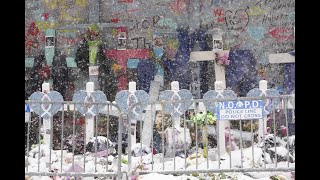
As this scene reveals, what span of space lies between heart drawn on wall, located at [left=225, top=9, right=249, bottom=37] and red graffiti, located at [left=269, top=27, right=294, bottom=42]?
37cm

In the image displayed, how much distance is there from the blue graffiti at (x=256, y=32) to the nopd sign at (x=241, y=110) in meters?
2.35

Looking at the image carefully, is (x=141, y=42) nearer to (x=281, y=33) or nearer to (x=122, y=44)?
(x=122, y=44)

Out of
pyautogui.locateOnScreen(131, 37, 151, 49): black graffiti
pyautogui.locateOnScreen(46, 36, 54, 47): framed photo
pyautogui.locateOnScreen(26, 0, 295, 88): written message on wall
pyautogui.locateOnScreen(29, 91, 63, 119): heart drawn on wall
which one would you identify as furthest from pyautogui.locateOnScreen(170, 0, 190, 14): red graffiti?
pyautogui.locateOnScreen(29, 91, 63, 119): heart drawn on wall

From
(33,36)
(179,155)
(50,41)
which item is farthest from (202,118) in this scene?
(33,36)

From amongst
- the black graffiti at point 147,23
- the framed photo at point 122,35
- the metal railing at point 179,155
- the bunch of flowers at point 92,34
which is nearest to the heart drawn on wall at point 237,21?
the black graffiti at point 147,23

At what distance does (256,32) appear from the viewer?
6.20 m

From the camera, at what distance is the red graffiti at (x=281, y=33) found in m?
6.10

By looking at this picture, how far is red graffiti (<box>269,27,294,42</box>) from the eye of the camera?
6.10 m

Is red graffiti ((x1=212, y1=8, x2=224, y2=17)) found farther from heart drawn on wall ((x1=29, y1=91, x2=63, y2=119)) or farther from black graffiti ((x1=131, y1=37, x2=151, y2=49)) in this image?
heart drawn on wall ((x1=29, y1=91, x2=63, y2=119))

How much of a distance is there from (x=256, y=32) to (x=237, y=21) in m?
0.30

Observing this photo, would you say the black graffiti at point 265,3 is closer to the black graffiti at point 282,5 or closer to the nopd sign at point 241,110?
the black graffiti at point 282,5

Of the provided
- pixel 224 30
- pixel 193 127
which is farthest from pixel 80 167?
pixel 224 30

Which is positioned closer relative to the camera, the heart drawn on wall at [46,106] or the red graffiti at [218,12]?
the heart drawn on wall at [46,106]
